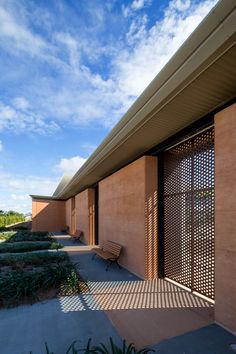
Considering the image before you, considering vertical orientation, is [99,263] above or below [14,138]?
below

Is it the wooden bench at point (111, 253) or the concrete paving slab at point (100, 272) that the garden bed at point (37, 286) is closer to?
the concrete paving slab at point (100, 272)

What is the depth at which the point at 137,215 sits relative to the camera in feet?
21.9

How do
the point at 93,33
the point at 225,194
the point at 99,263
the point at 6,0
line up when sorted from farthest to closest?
the point at 99,263 → the point at 93,33 → the point at 6,0 → the point at 225,194

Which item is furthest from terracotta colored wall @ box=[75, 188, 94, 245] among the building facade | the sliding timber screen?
the sliding timber screen

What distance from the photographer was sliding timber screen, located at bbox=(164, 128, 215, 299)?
464 centimetres

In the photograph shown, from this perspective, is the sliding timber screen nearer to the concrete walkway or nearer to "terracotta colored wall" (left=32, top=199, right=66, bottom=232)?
the concrete walkway

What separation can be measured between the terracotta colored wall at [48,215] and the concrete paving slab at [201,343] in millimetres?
20163

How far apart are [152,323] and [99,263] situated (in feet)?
14.9

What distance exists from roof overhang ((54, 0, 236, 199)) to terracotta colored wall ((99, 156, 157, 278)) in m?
1.10

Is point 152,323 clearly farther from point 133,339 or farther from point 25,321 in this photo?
point 25,321

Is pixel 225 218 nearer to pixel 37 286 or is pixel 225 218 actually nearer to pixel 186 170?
pixel 186 170

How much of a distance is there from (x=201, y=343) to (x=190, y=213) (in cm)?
262

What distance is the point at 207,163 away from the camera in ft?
15.4

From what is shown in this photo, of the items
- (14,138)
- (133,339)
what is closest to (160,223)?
(133,339)
